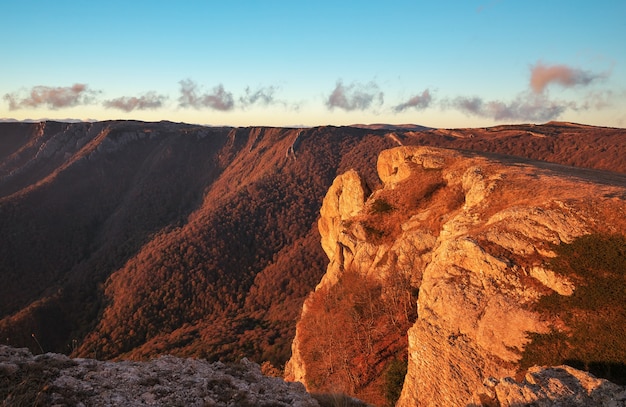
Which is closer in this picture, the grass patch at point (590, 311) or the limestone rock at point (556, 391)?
the limestone rock at point (556, 391)

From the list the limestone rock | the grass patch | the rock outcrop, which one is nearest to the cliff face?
the grass patch

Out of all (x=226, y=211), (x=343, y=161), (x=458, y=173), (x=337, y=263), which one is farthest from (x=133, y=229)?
(x=458, y=173)

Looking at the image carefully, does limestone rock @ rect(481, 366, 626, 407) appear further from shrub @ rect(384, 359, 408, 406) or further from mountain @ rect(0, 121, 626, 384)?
mountain @ rect(0, 121, 626, 384)

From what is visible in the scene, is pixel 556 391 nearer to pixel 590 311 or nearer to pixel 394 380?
pixel 590 311

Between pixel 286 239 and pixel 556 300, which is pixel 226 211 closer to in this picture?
pixel 286 239

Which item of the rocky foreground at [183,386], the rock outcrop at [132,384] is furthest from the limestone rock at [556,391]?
the rock outcrop at [132,384]

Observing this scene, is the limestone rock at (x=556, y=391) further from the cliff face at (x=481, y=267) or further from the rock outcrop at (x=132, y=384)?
the rock outcrop at (x=132, y=384)
